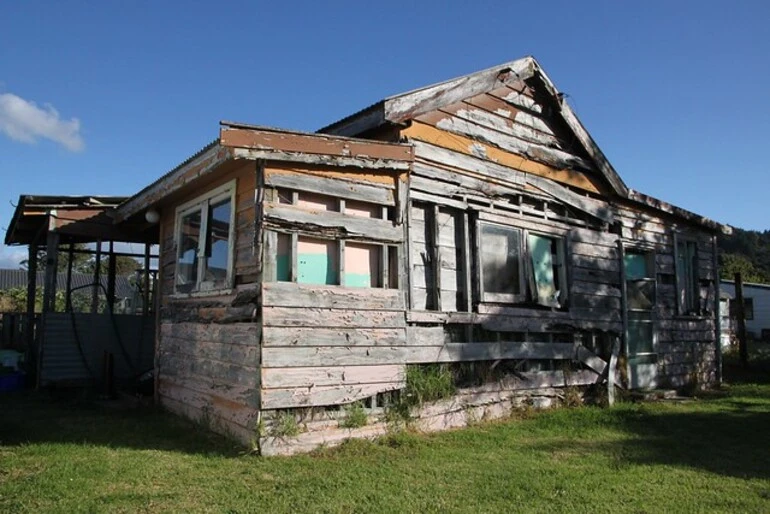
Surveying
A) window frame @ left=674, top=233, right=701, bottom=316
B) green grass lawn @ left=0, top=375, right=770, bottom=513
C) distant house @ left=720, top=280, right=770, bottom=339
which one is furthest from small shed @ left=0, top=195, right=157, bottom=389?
distant house @ left=720, top=280, right=770, bottom=339

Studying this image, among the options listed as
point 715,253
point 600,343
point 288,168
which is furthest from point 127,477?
point 715,253

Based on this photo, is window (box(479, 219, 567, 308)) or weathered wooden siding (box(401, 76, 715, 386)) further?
window (box(479, 219, 567, 308))

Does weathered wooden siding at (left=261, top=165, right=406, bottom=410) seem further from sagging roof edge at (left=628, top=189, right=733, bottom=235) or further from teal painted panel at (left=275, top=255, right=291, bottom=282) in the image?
sagging roof edge at (left=628, top=189, right=733, bottom=235)

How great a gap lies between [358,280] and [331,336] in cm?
79

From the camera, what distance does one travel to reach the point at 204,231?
755 cm

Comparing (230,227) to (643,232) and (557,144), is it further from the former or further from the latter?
(643,232)

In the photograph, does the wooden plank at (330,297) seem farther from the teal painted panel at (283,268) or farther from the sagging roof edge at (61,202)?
the sagging roof edge at (61,202)

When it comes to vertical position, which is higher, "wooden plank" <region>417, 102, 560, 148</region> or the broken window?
"wooden plank" <region>417, 102, 560, 148</region>

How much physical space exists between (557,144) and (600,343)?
3.46 metres

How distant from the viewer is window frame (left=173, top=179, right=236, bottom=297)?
22.2 feet

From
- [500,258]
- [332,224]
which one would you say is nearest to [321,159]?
[332,224]

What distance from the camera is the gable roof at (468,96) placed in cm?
761

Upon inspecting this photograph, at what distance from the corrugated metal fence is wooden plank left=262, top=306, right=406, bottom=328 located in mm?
5968

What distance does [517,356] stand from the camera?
8391 millimetres
